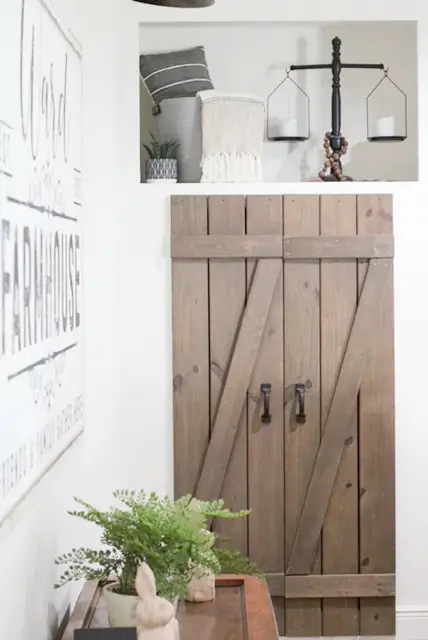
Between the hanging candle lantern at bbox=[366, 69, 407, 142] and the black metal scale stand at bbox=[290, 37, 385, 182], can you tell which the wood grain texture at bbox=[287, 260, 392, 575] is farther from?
the hanging candle lantern at bbox=[366, 69, 407, 142]

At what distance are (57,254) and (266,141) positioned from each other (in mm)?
2060

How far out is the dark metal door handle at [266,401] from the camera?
3.89 m

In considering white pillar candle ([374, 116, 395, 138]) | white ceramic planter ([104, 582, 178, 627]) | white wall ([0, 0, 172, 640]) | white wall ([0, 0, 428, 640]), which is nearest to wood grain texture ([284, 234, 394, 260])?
white wall ([0, 0, 428, 640])

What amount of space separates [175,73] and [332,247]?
0.95 m

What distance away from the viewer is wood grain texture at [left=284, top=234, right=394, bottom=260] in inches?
153

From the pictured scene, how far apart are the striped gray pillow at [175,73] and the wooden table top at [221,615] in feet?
7.15

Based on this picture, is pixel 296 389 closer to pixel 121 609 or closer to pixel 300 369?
pixel 300 369

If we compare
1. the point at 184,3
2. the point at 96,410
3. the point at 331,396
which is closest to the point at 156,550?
the point at 96,410

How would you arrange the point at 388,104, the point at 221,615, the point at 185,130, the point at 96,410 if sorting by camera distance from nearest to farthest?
the point at 221,615 → the point at 96,410 → the point at 185,130 → the point at 388,104

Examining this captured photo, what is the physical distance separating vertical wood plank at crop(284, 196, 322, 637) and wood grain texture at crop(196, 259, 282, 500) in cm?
9

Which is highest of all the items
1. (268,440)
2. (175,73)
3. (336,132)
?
(175,73)

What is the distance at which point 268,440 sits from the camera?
393cm

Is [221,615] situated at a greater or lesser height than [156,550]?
lesser

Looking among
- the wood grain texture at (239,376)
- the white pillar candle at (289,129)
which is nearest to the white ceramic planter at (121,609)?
the wood grain texture at (239,376)
